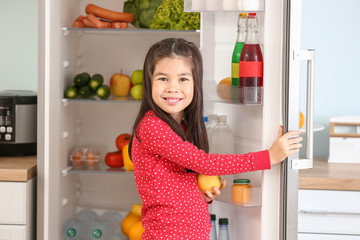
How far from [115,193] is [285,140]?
66.9 inches

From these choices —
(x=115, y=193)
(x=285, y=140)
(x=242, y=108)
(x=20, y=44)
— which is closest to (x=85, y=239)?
(x=115, y=193)

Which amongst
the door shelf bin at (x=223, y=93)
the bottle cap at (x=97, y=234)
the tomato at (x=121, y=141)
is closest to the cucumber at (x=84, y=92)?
the tomato at (x=121, y=141)

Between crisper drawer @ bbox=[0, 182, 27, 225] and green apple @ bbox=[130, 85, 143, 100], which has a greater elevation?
green apple @ bbox=[130, 85, 143, 100]

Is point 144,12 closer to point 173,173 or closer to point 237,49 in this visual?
point 237,49

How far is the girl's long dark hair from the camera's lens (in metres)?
1.86

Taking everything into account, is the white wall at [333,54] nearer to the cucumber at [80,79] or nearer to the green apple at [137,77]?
the green apple at [137,77]

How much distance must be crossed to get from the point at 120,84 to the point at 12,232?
0.89 metres

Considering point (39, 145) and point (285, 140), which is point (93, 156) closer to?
point (39, 145)

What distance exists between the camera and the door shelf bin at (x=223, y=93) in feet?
6.38

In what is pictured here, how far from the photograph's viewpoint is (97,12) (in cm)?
297

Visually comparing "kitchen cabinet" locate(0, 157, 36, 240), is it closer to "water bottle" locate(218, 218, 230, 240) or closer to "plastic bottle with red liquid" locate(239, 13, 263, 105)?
"water bottle" locate(218, 218, 230, 240)

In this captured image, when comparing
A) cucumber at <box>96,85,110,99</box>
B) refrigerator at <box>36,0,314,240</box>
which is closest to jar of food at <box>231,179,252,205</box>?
refrigerator at <box>36,0,314,240</box>

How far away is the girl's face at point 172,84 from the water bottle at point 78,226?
132cm

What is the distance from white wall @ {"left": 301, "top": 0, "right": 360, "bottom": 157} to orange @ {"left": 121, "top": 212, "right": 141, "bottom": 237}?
982mm
